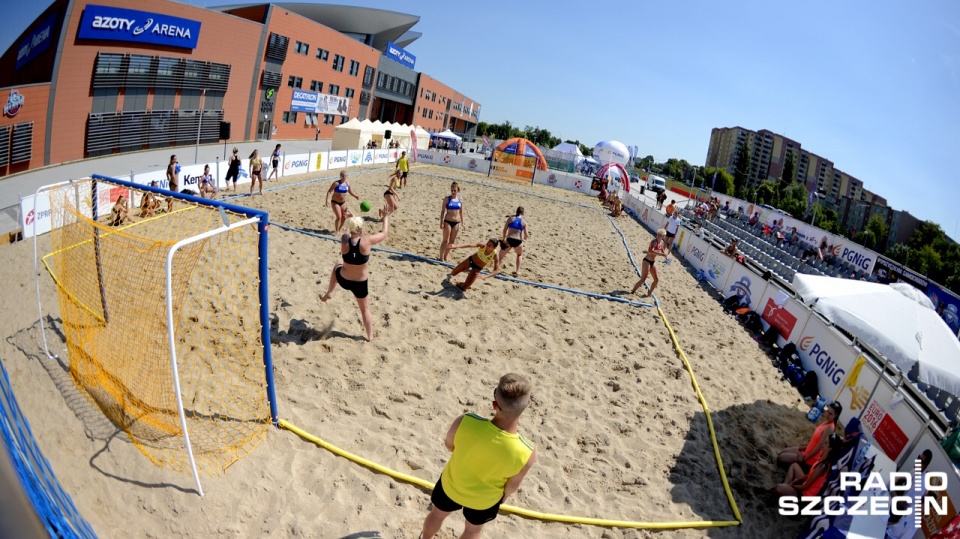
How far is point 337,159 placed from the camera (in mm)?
23359

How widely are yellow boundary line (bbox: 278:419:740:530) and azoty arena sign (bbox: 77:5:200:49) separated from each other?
21884 mm

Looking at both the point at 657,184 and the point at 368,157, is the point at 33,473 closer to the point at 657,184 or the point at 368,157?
the point at 368,157

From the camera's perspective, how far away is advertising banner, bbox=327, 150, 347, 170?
22.6 meters

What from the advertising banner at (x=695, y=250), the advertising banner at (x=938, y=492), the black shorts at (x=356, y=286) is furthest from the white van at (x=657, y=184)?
the black shorts at (x=356, y=286)

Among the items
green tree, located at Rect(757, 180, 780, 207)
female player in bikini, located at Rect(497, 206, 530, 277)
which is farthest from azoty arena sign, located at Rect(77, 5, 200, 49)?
green tree, located at Rect(757, 180, 780, 207)

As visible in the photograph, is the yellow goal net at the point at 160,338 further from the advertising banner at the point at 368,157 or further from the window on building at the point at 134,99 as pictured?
the advertising banner at the point at 368,157

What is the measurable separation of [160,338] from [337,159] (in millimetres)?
19328

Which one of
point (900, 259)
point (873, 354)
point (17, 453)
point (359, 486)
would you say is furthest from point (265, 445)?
point (900, 259)

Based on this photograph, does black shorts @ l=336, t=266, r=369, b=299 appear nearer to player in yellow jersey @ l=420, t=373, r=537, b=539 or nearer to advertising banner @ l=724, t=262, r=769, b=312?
player in yellow jersey @ l=420, t=373, r=537, b=539

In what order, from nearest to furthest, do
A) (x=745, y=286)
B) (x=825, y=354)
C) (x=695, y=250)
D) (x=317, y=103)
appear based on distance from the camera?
(x=825, y=354), (x=745, y=286), (x=695, y=250), (x=317, y=103)

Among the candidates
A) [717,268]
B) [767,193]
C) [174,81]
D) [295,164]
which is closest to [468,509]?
[717,268]

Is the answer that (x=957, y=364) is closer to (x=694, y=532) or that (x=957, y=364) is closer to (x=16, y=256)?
(x=694, y=532)

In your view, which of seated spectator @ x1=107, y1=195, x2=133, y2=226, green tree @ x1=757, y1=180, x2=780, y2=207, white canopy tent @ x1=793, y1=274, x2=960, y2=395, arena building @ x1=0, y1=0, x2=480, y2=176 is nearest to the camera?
white canopy tent @ x1=793, y1=274, x2=960, y2=395

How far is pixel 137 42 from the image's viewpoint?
21641 mm
